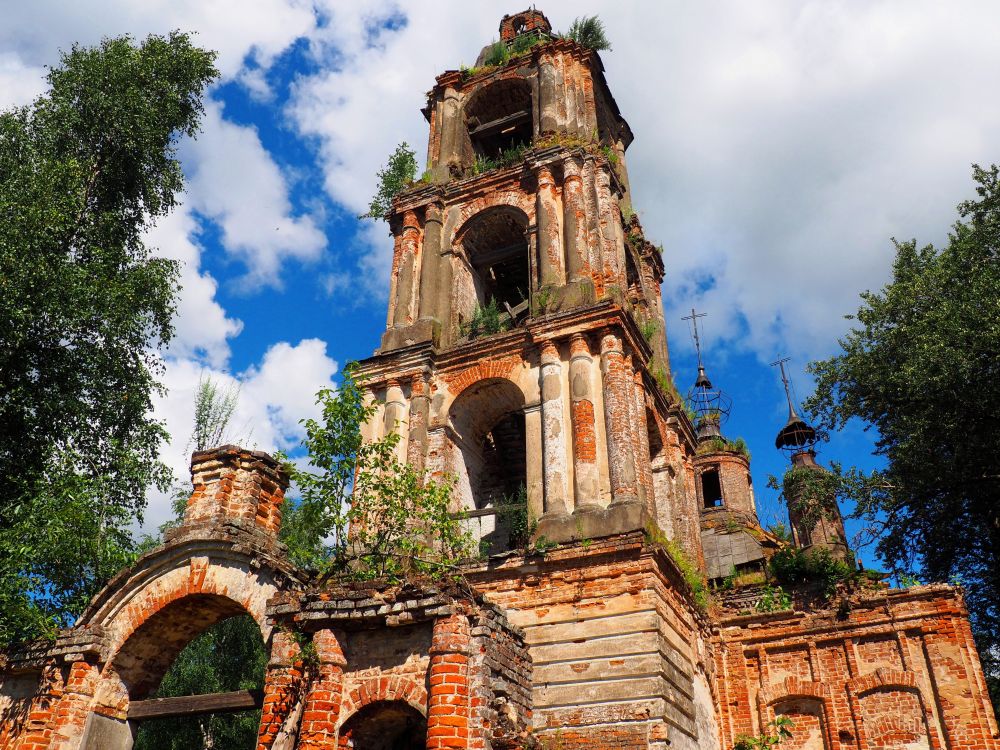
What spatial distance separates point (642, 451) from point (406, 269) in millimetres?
6535

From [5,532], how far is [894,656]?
1443cm

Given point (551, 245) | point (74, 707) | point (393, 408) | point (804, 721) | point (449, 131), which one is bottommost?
point (74, 707)

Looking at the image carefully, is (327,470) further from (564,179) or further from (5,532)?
(564,179)

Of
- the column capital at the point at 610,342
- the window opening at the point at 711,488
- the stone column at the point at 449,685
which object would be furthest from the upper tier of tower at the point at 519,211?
the window opening at the point at 711,488

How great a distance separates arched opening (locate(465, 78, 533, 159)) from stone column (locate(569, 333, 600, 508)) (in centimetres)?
761

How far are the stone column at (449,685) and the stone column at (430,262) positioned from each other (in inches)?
365

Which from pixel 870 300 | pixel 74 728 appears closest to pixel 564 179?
pixel 870 300

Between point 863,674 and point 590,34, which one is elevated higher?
point 590,34

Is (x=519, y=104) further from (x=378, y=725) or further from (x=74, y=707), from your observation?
(x=74, y=707)

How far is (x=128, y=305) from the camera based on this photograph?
1340 cm

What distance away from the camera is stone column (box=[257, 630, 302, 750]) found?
23.4 ft

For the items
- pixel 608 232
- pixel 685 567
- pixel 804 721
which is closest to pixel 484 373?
pixel 608 232

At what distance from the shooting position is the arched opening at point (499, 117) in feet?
63.5

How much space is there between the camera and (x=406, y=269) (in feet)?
53.9
